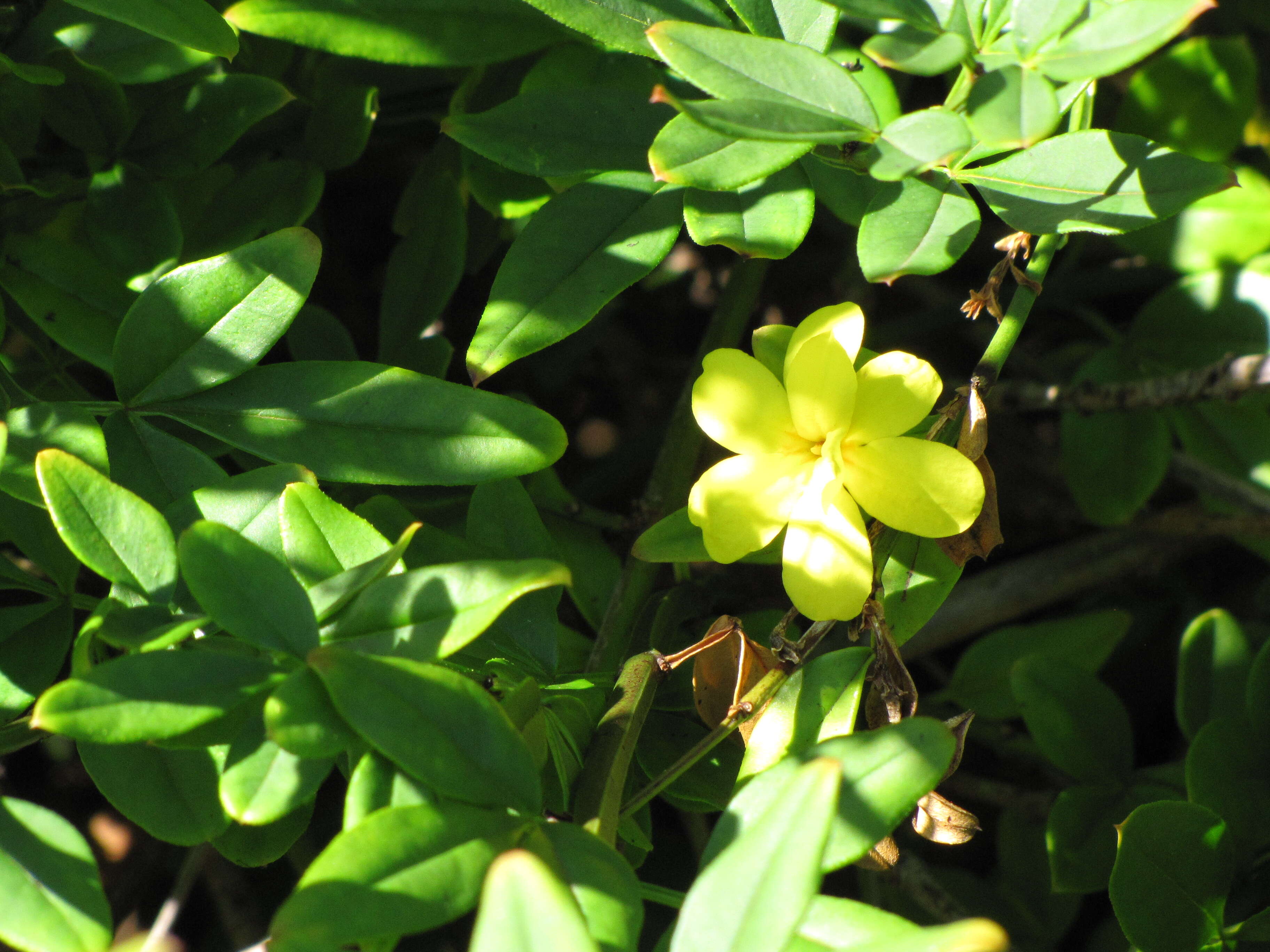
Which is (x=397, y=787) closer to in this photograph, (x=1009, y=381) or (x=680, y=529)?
(x=680, y=529)

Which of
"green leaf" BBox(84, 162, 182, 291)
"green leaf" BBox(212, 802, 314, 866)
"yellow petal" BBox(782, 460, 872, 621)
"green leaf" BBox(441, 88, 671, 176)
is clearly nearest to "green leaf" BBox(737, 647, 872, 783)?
"yellow petal" BBox(782, 460, 872, 621)

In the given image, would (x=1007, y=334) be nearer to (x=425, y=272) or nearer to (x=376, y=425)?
(x=376, y=425)

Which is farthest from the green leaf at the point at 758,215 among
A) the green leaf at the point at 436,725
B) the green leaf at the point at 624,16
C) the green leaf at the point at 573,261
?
the green leaf at the point at 436,725

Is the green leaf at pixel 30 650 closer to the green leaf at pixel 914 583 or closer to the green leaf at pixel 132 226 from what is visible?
the green leaf at pixel 132 226

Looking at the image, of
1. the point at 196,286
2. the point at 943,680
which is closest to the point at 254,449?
the point at 196,286

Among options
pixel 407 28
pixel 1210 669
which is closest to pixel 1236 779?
pixel 1210 669

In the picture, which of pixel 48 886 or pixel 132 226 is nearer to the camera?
pixel 48 886
